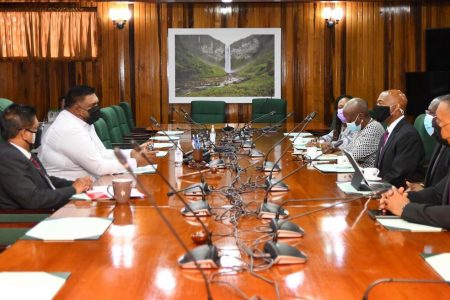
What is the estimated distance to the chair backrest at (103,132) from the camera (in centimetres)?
582

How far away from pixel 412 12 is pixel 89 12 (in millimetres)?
Result: 4447

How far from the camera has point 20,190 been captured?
325cm

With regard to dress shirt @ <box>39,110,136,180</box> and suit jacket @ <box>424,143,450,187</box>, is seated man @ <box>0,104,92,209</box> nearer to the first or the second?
dress shirt @ <box>39,110,136,180</box>

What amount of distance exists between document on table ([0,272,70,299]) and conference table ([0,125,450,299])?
3 centimetres

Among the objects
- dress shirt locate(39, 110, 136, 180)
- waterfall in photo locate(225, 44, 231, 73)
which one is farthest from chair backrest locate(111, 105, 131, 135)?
dress shirt locate(39, 110, 136, 180)

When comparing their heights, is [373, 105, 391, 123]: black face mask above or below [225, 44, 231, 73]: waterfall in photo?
below

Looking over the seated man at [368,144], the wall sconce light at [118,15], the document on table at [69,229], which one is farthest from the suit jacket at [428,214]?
the wall sconce light at [118,15]

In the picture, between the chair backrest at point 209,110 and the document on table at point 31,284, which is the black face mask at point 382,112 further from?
the chair backrest at point 209,110

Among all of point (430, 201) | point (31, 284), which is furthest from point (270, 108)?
point (31, 284)

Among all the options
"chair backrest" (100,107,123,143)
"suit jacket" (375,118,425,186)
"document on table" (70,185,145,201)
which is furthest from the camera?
"chair backrest" (100,107,123,143)

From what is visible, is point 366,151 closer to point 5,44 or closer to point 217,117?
point 217,117

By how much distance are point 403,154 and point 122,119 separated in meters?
4.16

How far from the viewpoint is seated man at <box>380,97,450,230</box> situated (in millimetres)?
2463

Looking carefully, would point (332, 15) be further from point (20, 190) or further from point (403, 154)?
point (20, 190)
